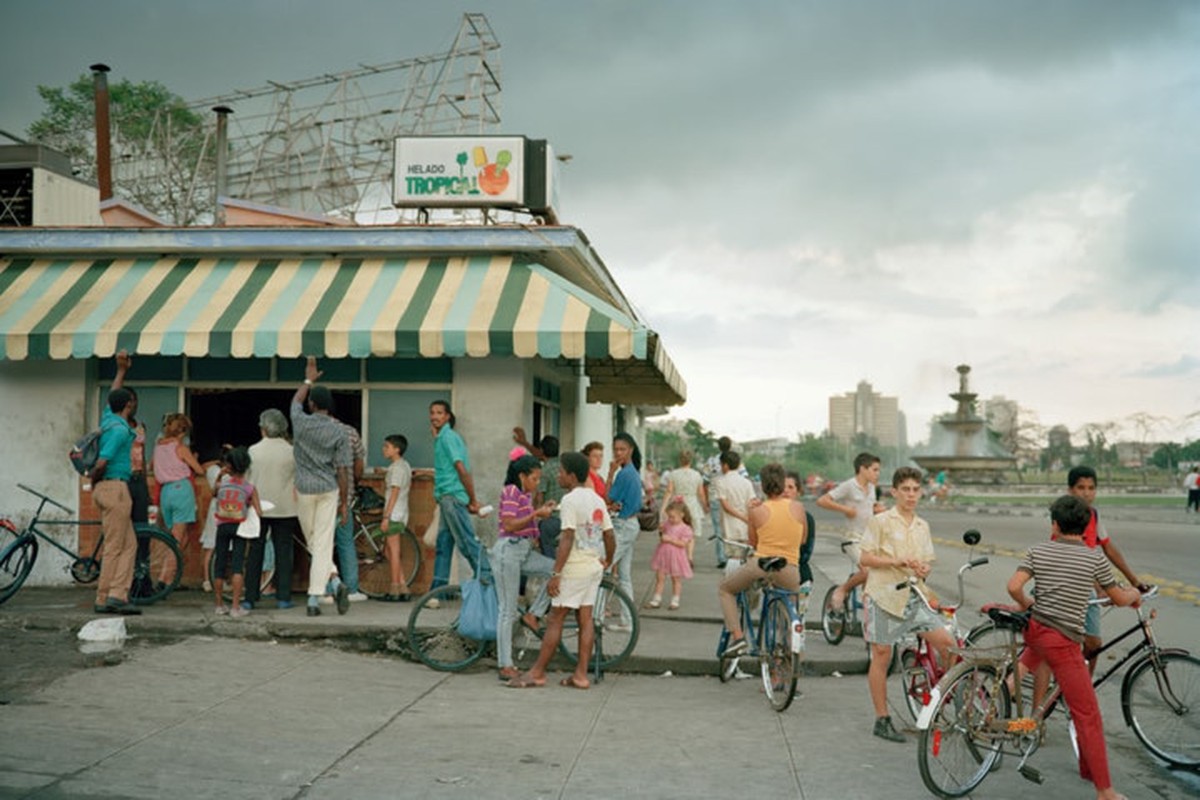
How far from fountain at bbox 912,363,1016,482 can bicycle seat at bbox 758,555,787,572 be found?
5638 centimetres

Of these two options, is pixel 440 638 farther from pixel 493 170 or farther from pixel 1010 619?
pixel 493 170

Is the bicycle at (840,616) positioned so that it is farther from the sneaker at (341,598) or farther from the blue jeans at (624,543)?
the sneaker at (341,598)

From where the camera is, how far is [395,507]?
10867 mm

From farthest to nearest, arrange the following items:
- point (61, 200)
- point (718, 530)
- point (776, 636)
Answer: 1. point (718, 530)
2. point (61, 200)
3. point (776, 636)

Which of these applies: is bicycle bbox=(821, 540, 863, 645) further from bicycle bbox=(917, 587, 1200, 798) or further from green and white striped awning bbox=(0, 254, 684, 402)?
bicycle bbox=(917, 587, 1200, 798)

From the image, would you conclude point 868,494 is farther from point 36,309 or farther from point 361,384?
point 36,309

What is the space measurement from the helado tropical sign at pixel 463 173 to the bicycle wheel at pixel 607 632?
6.15 metres

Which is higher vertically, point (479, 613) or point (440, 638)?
point (479, 613)

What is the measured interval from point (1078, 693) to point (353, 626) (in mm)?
6043

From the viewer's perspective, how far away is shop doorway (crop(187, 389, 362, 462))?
40.1ft

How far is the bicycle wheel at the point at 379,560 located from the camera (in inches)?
443

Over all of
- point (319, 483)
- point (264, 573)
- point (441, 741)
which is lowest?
point (441, 741)

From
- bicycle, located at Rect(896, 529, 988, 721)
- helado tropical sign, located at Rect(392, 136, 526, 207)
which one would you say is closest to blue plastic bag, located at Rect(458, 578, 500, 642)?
bicycle, located at Rect(896, 529, 988, 721)

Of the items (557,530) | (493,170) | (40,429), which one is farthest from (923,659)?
(40,429)
